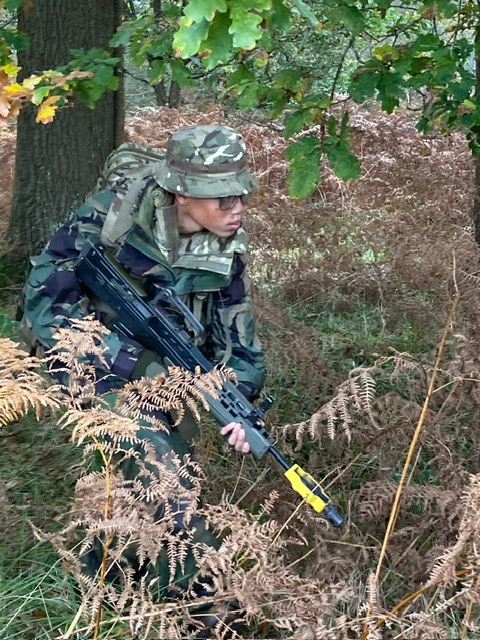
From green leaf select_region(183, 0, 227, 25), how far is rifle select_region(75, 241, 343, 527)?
1.40 metres

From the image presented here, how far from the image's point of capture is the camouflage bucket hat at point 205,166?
3.03 m

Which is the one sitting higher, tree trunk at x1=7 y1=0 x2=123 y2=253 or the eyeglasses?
the eyeglasses

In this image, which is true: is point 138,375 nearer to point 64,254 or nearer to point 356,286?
point 64,254

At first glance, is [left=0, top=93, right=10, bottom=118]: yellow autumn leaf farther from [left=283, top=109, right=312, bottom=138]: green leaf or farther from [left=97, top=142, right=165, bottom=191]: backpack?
[left=283, top=109, right=312, bottom=138]: green leaf

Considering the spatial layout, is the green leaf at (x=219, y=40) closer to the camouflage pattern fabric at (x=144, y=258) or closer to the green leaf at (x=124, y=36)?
the camouflage pattern fabric at (x=144, y=258)

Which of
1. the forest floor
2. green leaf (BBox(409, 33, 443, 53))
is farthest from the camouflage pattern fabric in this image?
green leaf (BBox(409, 33, 443, 53))

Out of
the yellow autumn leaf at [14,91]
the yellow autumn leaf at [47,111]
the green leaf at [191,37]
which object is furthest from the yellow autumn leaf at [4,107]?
the green leaf at [191,37]

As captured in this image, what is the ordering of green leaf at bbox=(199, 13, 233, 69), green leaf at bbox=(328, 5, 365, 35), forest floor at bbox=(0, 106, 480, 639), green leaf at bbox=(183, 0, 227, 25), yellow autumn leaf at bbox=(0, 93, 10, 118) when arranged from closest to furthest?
1. green leaf at bbox=(183, 0, 227, 25)
2. green leaf at bbox=(199, 13, 233, 69)
3. yellow autumn leaf at bbox=(0, 93, 10, 118)
4. forest floor at bbox=(0, 106, 480, 639)
5. green leaf at bbox=(328, 5, 365, 35)

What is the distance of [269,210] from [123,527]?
4.45 m

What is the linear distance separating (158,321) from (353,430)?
0.93 m

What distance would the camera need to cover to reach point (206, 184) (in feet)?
9.93

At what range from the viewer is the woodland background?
2461 millimetres

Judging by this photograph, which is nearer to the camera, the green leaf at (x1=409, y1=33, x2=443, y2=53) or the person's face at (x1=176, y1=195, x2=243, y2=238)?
the person's face at (x1=176, y1=195, x2=243, y2=238)

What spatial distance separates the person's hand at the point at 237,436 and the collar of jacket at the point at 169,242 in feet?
2.20
